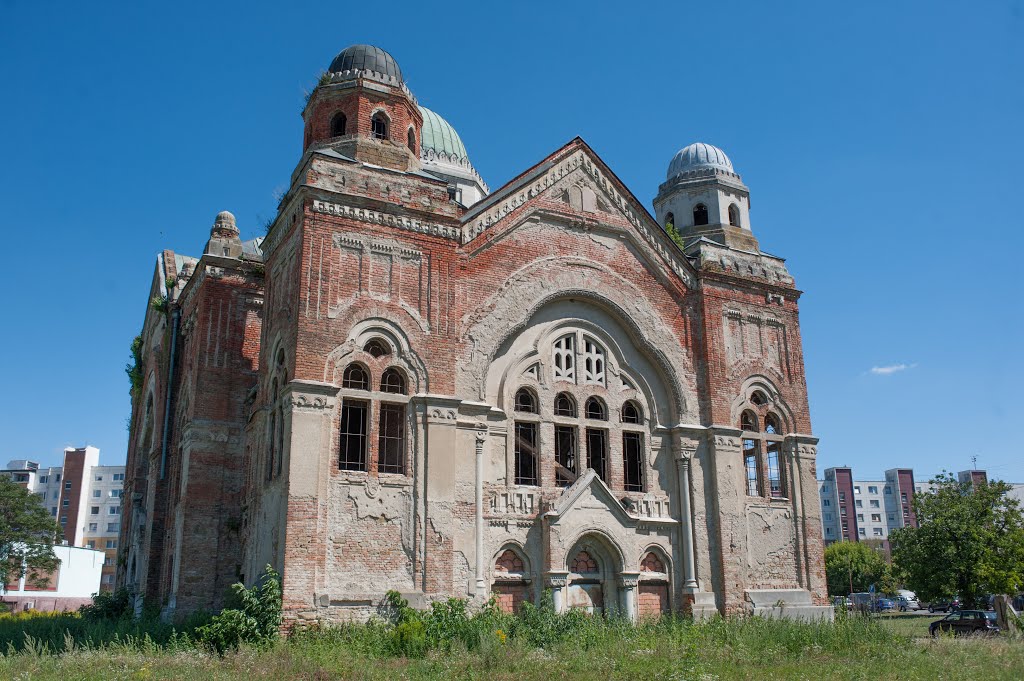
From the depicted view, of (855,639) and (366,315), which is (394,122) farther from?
(855,639)

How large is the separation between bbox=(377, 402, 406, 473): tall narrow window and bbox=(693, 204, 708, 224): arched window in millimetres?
13267

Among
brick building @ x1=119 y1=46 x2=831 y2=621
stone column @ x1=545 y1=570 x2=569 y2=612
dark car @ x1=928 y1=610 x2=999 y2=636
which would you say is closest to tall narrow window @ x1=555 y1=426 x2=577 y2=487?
brick building @ x1=119 y1=46 x2=831 y2=621

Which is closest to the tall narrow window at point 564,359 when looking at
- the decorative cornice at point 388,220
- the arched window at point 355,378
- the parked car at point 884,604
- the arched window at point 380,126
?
the decorative cornice at point 388,220

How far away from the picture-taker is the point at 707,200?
28391mm

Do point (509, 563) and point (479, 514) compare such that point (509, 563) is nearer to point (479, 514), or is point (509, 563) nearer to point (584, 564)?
point (479, 514)

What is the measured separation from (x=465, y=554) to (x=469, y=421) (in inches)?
117

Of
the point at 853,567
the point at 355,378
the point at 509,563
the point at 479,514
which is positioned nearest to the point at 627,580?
the point at 509,563

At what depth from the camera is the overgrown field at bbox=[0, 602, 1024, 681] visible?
48.7 feet

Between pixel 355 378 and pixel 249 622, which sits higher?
pixel 355 378

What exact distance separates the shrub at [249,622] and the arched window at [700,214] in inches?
695

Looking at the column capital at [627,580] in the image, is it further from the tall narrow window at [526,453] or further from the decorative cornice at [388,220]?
the decorative cornice at [388,220]

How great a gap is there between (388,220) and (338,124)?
4.12 m

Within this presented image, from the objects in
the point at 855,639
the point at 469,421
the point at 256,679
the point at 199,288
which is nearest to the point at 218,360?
the point at 199,288

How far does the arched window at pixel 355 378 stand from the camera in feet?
63.9
